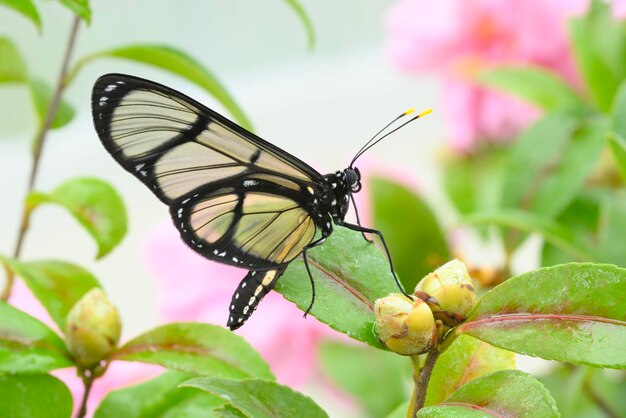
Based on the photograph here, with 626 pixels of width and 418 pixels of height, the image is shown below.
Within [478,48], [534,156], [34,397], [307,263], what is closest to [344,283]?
[307,263]

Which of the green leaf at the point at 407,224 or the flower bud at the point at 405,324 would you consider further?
the green leaf at the point at 407,224

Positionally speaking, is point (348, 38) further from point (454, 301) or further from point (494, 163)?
point (454, 301)

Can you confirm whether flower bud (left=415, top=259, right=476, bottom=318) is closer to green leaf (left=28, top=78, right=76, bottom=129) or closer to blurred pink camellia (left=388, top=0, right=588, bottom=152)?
green leaf (left=28, top=78, right=76, bottom=129)

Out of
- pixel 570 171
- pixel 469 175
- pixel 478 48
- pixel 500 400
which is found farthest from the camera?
pixel 469 175

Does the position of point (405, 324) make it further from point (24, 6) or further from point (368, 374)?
point (368, 374)

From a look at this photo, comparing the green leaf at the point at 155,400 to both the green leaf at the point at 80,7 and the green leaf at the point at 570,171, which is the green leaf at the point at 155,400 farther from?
the green leaf at the point at 570,171

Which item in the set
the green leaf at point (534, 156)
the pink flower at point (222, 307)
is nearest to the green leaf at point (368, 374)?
the pink flower at point (222, 307)

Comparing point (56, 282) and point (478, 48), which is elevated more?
point (478, 48)

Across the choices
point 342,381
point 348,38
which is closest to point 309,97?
point 348,38
